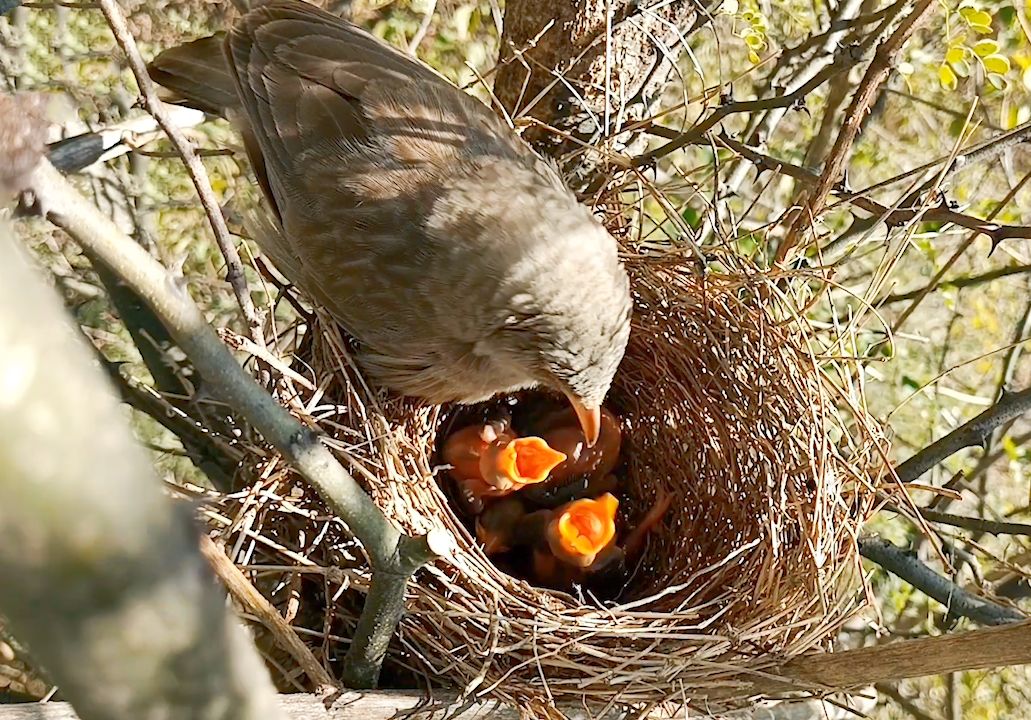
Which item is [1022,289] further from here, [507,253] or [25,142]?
[25,142]

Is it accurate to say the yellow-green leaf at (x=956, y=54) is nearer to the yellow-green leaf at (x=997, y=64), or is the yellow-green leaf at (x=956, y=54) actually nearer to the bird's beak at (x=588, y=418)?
the yellow-green leaf at (x=997, y=64)

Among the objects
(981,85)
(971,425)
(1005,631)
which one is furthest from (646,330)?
(981,85)

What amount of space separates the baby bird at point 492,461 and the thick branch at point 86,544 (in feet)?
5.95

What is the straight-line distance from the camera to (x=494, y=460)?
257 centimetres

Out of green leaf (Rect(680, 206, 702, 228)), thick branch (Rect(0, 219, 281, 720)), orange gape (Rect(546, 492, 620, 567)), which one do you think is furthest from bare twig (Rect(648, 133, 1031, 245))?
thick branch (Rect(0, 219, 281, 720))

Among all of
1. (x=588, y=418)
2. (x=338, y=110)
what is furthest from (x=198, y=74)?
(x=588, y=418)

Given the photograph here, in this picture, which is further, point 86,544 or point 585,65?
point 585,65

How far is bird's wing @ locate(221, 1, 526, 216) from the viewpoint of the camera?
2.39m

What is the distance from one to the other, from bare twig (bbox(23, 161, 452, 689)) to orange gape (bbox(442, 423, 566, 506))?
73cm

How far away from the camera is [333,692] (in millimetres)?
1920

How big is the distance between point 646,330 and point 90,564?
2202mm

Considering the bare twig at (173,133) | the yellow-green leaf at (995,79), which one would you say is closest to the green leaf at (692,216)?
the yellow-green leaf at (995,79)

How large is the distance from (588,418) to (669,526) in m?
0.43

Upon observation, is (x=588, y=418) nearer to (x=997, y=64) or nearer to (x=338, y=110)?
(x=338, y=110)
